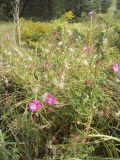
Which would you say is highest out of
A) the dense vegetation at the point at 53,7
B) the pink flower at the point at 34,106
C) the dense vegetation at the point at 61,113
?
the pink flower at the point at 34,106

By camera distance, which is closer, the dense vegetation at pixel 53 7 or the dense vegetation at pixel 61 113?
the dense vegetation at pixel 61 113

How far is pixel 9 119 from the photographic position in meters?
2.78

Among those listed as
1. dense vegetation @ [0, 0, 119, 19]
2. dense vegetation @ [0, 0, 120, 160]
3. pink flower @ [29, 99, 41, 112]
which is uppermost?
pink flower @ [29, 99, 41, 112]

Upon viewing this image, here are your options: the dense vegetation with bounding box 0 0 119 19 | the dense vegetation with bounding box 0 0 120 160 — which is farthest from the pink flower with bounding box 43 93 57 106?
the dense vegetation with bounding box 0 0 119 19

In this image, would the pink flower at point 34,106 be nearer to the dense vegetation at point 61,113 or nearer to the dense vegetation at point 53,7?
the dense vegetation at point 61,113

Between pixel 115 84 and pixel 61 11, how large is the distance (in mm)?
17583

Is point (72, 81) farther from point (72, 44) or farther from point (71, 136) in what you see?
point (72, 44)

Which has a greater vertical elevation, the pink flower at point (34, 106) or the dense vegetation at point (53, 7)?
the pink flower at point (34, 106)

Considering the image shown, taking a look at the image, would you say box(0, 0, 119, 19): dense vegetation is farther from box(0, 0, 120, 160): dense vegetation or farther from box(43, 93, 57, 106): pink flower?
box(43, 93, 57, 106): pink flower

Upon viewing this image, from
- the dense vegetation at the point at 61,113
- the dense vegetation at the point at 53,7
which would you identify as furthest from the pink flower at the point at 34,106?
the dense vegetation at the point at 53,7

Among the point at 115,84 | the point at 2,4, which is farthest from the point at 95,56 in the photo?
the point at 2,4

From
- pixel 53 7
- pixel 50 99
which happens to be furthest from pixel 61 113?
pixel 53 7

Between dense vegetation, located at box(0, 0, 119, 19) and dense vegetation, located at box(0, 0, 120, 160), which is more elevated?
dense vegetation, located at box(0, 0, 120, 160)

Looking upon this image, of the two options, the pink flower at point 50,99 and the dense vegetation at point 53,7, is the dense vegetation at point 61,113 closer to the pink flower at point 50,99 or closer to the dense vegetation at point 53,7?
the pink flower at point 50,99
